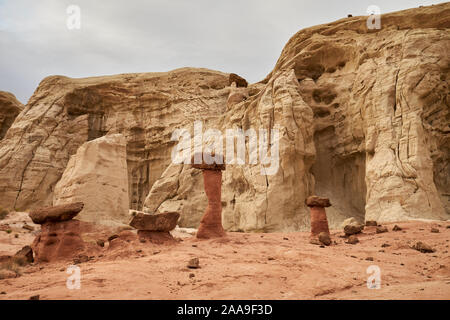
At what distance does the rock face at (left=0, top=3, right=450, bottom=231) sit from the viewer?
17.1 meters

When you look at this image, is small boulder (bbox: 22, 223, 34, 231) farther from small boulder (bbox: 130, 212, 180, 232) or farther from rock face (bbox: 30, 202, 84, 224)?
small boulder (bbox: 130, 212, 180, 232)

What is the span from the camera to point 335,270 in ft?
24.0

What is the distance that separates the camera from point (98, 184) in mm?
15148

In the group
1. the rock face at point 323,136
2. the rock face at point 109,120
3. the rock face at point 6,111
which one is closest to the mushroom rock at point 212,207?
the rock face at point 323,136

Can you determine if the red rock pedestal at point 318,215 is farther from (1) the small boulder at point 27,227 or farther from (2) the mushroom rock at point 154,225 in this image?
(1) the small boulder at point 27,227

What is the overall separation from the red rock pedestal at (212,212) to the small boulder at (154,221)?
1.25m

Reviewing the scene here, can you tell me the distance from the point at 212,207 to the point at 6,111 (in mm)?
34269

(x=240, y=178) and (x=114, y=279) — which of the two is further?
(x=240, y=178)

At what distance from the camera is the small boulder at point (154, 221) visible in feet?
35.6

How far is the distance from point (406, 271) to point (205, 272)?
4.05 metres

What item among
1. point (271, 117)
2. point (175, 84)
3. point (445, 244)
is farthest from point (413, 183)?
point (175, 84)

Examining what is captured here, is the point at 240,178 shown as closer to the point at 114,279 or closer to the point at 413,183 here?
the point at 413,183

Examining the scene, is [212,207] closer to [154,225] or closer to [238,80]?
[154,225]

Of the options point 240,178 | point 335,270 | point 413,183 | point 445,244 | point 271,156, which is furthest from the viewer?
point 240,178
